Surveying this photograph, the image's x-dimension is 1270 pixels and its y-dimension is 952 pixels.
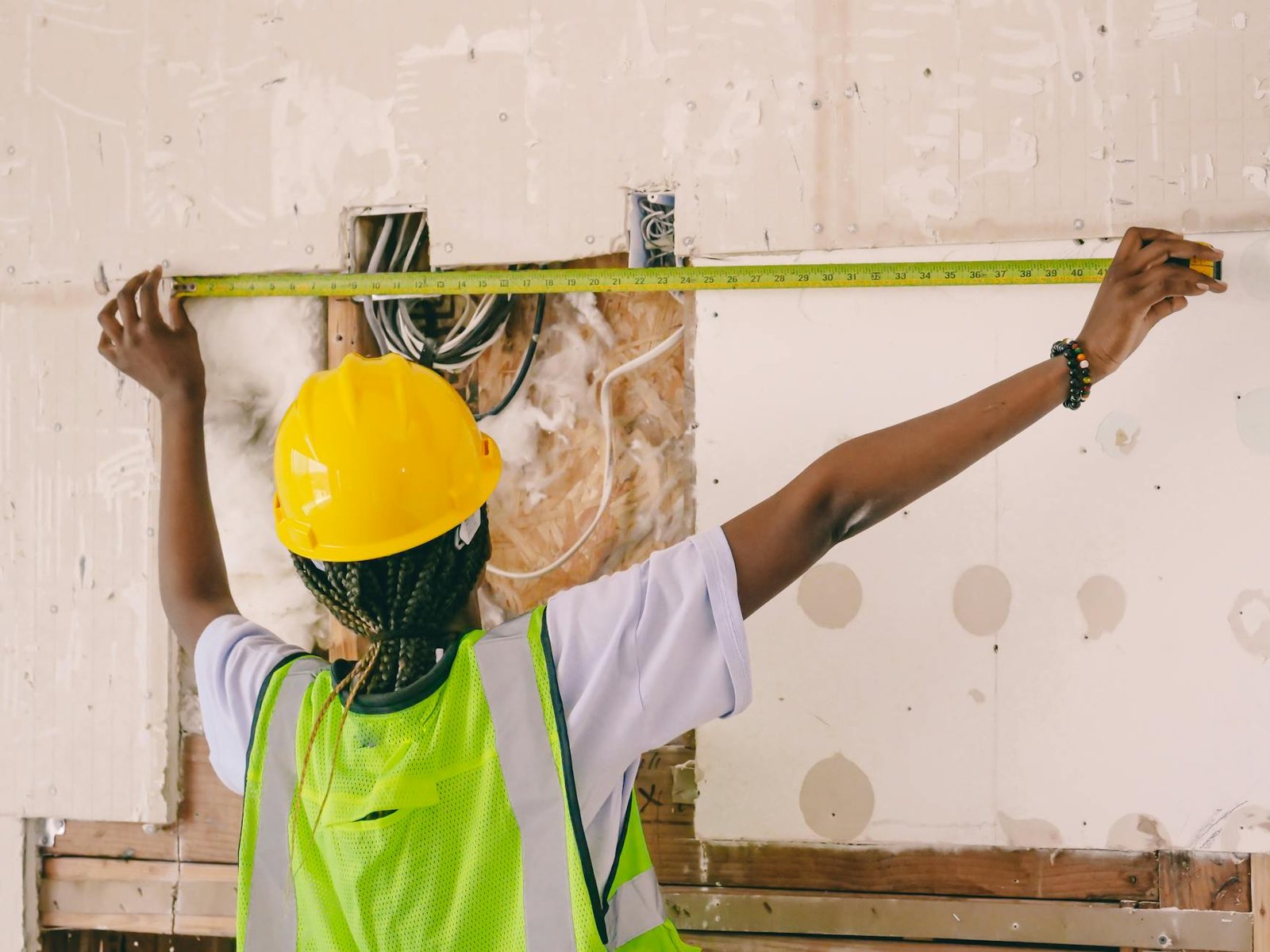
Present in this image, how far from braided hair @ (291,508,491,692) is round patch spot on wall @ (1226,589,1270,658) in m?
1.36

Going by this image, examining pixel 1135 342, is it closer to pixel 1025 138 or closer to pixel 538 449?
pixel 1025 138

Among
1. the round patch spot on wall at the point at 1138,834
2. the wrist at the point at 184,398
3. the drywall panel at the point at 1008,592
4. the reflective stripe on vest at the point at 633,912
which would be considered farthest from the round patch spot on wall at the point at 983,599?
the wrist at the point at 184,398

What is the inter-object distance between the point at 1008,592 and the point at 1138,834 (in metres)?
0.49

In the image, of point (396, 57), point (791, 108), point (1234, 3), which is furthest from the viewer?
point (396, 57)

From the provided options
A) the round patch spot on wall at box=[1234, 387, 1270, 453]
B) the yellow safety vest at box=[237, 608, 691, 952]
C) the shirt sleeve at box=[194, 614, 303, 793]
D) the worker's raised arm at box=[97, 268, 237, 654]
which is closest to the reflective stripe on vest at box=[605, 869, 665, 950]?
the yellow safety vest at box=[237, 608, 691, 952]

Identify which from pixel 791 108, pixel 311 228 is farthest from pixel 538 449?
pixel 791 108

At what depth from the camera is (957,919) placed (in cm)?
193

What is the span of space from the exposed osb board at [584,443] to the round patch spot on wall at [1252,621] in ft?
3.32

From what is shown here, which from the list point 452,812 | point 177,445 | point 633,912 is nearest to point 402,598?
point 452,812

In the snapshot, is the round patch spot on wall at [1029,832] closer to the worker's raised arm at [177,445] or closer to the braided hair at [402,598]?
the braided hair at [402,598]

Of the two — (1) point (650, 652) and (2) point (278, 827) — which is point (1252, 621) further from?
(2) point (278, 827)

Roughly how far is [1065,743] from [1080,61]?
49.0 inches

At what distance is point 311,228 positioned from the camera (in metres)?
2.12

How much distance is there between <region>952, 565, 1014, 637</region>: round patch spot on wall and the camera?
1865 mm
